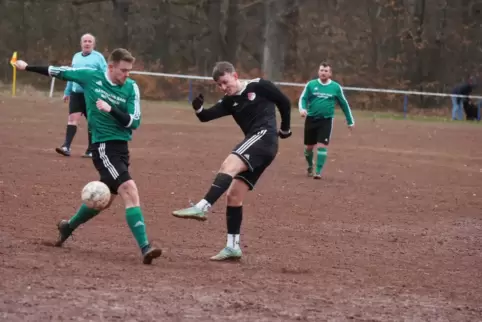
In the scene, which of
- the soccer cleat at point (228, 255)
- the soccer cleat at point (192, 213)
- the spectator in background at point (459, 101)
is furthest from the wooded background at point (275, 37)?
the soccer cleat at point (192, 213)

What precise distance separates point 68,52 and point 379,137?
24.4m

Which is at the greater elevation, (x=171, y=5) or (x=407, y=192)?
(x=171, y=5)

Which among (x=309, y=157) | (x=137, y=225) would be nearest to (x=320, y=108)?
(x=309, y=157)

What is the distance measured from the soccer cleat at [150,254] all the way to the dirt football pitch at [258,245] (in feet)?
0.25

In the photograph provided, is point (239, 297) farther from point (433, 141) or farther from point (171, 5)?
point (171, 5)

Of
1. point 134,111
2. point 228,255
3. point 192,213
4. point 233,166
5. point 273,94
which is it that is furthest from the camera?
point 273,94

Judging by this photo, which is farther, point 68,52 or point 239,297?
point 68,52

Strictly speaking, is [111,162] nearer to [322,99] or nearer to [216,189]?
[216,189]

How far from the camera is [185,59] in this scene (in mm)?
50500

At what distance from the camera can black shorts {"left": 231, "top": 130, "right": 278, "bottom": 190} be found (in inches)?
336

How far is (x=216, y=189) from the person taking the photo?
817 centimetres

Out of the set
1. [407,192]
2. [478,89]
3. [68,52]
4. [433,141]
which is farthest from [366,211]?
[68,52]

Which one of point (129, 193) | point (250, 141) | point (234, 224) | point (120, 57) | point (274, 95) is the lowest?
point (234, 224)

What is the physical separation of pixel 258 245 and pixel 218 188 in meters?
1.35
